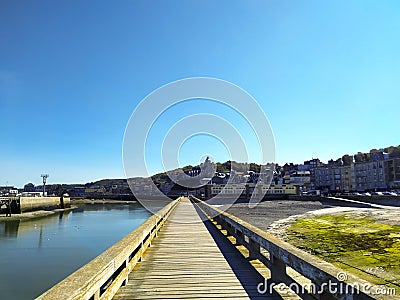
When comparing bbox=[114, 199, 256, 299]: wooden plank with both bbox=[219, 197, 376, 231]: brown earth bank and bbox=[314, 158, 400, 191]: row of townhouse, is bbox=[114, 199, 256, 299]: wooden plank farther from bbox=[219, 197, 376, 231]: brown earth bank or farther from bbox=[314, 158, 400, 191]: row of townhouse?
bbox=[314, 158, 400, 191]: row of townhouse

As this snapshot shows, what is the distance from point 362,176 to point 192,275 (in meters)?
104

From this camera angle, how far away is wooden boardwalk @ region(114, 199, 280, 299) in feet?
14.0

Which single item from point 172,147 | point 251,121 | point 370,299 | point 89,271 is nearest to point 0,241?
point 172,147

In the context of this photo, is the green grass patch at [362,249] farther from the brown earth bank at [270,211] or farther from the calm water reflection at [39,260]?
the calm water reflection at [39,260]

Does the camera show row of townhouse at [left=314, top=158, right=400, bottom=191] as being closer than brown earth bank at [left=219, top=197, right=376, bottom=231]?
No

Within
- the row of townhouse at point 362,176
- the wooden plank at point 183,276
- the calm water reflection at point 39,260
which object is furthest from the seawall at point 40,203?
the row of townhouse at point 362,176

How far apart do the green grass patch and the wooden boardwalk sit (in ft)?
10.8

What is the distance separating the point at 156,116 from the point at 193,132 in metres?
5.88

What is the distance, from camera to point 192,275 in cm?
521

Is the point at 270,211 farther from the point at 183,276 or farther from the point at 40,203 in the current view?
the point at 40,203

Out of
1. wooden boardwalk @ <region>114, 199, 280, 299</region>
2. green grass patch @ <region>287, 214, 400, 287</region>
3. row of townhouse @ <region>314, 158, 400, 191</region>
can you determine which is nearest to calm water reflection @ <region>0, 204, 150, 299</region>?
wooden boardwalk @ <region>114, 199, 280, 299</region>

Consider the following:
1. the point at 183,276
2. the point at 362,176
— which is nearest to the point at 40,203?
the point at 183,276

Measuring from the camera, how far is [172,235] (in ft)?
34.2

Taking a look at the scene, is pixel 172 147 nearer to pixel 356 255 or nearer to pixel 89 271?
pixel 356 255
